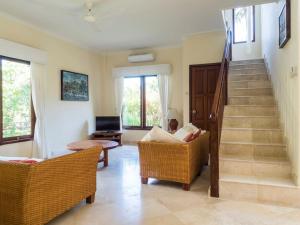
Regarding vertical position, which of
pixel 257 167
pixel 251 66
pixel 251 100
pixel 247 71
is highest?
pixel 251 66

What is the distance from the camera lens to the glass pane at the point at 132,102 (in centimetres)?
709

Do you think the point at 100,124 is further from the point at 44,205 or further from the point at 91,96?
the point at 44,205

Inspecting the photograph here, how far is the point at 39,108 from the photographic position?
4.91 meters

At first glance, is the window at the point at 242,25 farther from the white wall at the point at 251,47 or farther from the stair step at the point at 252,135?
the stair step at the point at 252,135

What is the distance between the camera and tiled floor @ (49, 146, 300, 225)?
238 cm

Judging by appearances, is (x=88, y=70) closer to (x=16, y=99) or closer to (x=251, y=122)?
(x=16, y=99)

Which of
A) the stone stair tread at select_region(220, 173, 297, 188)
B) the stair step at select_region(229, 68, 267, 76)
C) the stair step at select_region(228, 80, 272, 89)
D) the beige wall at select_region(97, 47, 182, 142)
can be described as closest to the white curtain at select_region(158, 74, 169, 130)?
the beige wall at select_region(97, 47, 182, 142)

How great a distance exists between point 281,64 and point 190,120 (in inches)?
100

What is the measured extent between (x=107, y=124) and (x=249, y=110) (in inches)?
153

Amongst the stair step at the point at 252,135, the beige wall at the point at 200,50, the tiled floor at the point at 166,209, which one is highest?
the beige wall at the point at 200,50

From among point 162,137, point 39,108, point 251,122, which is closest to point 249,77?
point 251,122

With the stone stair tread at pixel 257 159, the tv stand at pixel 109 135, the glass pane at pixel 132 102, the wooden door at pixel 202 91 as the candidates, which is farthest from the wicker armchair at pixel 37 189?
the glass pane at pixel 132 102

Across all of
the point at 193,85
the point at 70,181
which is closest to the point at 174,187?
the point at 70,181

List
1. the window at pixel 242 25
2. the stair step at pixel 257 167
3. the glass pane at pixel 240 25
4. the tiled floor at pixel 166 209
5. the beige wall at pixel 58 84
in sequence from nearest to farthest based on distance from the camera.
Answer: the tiled floor at pixel 166 209 < the stair step at pixel 257 167 < the beige wall at pixel 58 84 < the window at pixel 242 25 < the glass pane at pixel 240 25
